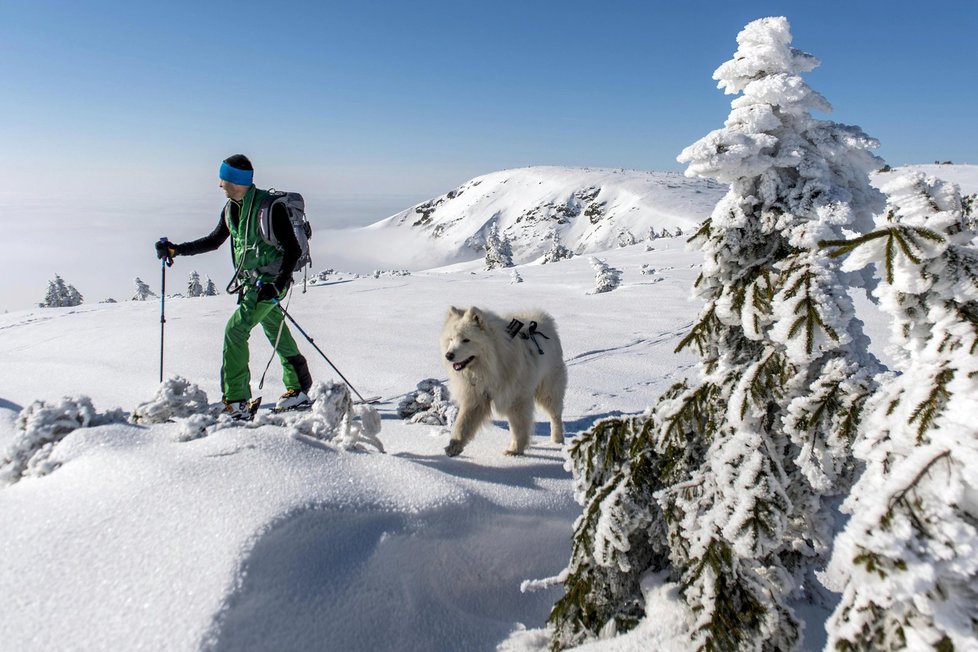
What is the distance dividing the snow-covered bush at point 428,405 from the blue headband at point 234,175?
105 inches

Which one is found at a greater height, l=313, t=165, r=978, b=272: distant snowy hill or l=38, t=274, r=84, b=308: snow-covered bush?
l=313, t=165, r=978, b=272: distant snowy hill

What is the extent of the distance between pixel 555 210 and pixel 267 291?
270 ft

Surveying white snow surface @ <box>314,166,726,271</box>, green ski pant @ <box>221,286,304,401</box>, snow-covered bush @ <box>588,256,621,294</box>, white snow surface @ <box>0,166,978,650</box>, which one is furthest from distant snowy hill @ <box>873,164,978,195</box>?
white snow surface @ <box>0,166,978,650</box>

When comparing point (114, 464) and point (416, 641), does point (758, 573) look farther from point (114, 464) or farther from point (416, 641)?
point (114, 464)

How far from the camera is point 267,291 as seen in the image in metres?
5.26

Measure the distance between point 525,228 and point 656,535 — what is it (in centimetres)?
8222

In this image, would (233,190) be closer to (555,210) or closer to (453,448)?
(453,448)

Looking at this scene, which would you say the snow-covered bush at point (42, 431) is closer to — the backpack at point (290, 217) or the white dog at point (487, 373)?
the backpack at point (290, 217)

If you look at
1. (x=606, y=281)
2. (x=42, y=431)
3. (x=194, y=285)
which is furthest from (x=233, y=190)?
(x=194, y=285)

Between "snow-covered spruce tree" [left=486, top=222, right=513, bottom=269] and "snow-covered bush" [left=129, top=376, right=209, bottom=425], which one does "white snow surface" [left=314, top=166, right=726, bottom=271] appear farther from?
"snow-covered bush" [left=129, top=376, right=209, bottom=425]

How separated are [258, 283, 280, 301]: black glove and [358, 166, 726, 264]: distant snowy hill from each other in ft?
168

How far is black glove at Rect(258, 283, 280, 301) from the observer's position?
5.23m

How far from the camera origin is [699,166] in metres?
1.93

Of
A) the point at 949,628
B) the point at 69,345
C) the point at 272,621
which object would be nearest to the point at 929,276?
the point at 949,628
